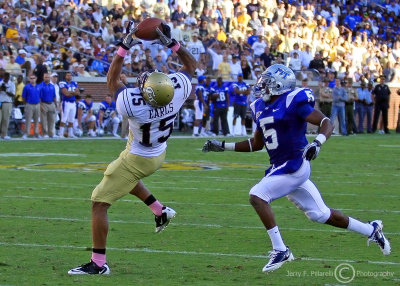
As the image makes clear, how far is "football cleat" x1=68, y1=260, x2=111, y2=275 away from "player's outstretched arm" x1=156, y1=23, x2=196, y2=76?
181 centimetres

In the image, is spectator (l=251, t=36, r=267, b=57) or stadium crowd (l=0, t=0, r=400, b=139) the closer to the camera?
stadium crowd (l=0, t=0, r=400, b=139)

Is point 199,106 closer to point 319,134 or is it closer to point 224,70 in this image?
point 224,70

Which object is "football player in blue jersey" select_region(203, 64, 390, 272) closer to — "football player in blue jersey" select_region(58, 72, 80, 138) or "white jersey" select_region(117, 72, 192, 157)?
"white jersey" select_region(117, 72, 192, 157)

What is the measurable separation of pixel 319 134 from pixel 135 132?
4.64ft

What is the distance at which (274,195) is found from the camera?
22.5ft

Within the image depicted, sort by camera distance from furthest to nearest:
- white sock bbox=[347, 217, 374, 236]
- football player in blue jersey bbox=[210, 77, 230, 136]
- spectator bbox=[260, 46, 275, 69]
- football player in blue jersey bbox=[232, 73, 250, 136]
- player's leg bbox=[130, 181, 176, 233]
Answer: spectator bbox=[260, 46, 275, 69] < football player in blue jersey bbox=[232, 73, 250, 136] < football player in blue jersey bbox=[210, 77, 230, 136] < player's leg bbox=[130, 181, 176, 233] < white sock bbox=[347, 217, 374, 236]

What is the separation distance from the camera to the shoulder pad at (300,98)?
6832 mm

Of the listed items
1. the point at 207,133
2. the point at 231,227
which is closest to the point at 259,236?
the point at 231,227

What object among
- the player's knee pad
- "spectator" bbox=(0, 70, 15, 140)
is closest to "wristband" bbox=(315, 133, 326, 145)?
the player's knee pad

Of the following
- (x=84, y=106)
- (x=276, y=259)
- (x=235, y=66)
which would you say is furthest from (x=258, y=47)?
(x=276, y=259)

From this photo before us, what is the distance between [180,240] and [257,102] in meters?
1.70

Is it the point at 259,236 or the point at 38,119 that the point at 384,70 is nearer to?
the point at 38,119

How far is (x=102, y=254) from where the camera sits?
6727mm

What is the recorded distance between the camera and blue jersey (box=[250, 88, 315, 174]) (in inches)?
270
